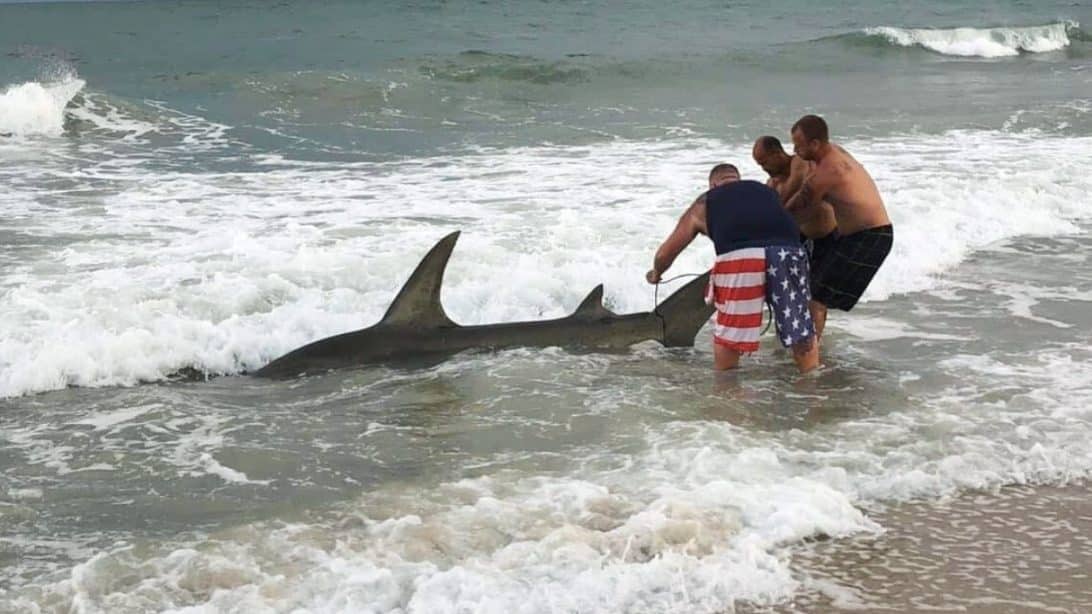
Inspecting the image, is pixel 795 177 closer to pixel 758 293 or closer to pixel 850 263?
pixel 850 263

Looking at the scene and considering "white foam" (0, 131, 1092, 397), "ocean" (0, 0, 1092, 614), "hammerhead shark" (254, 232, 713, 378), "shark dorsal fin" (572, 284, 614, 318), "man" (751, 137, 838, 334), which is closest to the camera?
"ocean" (0, 0, 1092, 614)

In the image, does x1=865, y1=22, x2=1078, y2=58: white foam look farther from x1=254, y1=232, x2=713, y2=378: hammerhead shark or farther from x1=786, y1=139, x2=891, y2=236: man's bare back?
x1=786, y1=139, x2=891, y2=236: man's bare back

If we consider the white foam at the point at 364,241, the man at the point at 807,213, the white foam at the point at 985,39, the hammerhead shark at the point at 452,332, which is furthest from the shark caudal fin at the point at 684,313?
the white foam at the point at 985,39

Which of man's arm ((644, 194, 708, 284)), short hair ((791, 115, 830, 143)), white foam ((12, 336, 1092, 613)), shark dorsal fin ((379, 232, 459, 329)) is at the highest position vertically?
short hair ((791, 115, 830, 143))

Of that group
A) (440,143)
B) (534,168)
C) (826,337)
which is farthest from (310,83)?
(826,337)

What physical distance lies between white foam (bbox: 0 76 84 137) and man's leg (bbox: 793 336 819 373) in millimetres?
13690

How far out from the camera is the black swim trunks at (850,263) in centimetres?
687

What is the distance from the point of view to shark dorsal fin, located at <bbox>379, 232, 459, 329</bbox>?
6520mm

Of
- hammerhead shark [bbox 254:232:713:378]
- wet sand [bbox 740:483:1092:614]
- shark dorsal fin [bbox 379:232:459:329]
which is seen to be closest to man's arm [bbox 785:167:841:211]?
hammerhead shark [bbox 254:232:713:378]

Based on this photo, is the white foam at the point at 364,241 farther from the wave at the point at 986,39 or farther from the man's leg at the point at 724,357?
the wave at the point at 986,39

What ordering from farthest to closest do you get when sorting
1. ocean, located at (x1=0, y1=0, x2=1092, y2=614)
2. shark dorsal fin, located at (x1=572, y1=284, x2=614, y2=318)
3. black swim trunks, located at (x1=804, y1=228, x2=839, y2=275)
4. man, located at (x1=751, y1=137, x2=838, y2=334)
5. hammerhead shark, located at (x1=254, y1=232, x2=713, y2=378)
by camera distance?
shark dorsal fin, located at (x1=572, y1=284, x2=614, y2=318), hammerhead shark, located at (x1=254, y1=232, x2=713, y2=378), black swim trunks, located at (x1=804, y1=228, x2=839, y2=275), man, located at (x1=751, y1=137, x2=838, y2=334), ocean, located at (x1=0, y1=0, x2=1092, y2=614)

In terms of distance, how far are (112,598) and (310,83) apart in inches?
827

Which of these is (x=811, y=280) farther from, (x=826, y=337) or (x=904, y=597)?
(x=904, y=597)

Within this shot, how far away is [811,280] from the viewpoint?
699 centimetres
